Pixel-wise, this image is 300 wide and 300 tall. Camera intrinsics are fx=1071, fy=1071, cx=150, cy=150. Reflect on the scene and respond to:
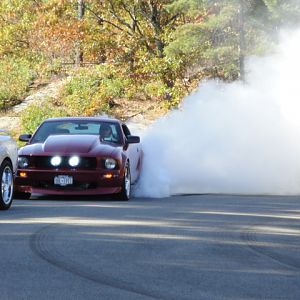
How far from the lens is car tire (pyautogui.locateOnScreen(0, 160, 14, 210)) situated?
15203 millimetres

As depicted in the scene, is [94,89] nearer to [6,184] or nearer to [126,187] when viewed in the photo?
[126,187]

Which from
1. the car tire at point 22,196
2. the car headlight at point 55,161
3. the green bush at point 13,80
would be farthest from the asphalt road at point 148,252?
the green bush at point 13,80

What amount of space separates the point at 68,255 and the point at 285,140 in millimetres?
13812

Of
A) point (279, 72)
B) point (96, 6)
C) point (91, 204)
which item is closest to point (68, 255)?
point (91, 204)

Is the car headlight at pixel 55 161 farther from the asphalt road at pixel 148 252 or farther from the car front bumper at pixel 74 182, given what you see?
the asphalt road at pixel 148 252

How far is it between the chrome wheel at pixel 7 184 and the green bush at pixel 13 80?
114 feet

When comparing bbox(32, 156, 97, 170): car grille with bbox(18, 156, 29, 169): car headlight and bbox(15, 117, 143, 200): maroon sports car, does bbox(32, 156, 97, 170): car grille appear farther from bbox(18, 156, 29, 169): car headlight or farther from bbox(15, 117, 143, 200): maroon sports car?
bbox(18, 156, 29, 169): car headlight

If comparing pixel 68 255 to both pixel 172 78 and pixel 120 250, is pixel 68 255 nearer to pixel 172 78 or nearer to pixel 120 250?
pixel 120 250

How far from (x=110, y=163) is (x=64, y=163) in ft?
2.58

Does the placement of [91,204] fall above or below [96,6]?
below

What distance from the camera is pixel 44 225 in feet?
41.9

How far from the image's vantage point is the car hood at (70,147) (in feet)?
60.1

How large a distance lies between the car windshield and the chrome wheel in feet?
12.1

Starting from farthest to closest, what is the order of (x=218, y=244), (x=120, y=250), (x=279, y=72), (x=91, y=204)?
(x=279, y=72), (x=91, y=204), (x=218, y=244), (x=120, y=250)
